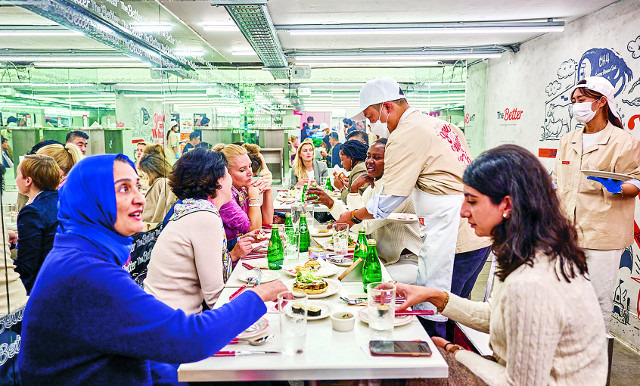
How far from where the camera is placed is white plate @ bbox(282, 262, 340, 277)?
2467 mm

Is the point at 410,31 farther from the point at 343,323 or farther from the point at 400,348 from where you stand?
the point at 400,348

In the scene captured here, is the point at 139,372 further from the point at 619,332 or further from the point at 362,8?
the point at 362,8

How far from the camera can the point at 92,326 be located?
1.29 meters

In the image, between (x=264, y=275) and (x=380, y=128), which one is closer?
(x=264, y=275)

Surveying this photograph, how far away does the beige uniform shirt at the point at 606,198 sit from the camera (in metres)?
3.30

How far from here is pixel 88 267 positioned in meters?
1.29

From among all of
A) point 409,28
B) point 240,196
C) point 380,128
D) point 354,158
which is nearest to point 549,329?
point 380,128

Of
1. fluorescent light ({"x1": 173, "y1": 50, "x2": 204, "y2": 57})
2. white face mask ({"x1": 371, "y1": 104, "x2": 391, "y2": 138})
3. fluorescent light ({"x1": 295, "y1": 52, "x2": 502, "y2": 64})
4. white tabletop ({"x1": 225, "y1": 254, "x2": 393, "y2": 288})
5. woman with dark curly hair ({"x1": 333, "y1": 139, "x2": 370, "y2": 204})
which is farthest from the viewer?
fluorescent light ({"x1": 295, "y1": 52, "x2": 502, "y2": 64})

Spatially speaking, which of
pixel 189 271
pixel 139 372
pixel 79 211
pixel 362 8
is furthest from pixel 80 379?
pixel 362 8

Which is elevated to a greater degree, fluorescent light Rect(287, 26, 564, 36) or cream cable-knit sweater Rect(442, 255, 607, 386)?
fluorescent light Rect(287, 26, 564, 36)

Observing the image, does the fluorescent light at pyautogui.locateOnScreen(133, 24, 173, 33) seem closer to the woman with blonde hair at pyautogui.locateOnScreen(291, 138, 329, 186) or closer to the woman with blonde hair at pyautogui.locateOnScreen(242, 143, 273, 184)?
the woman with blonde hair at pyautogui.locateOnScreen(242, 143, 273, 184)

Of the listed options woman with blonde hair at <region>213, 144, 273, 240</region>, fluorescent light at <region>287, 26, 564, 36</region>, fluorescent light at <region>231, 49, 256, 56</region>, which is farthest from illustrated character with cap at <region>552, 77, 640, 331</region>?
fluorescent light at <region>231, 49, 256, 56</region>

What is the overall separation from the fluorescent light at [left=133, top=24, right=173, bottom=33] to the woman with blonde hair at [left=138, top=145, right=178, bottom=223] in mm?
1170

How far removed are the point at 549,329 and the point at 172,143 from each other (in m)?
4.80
